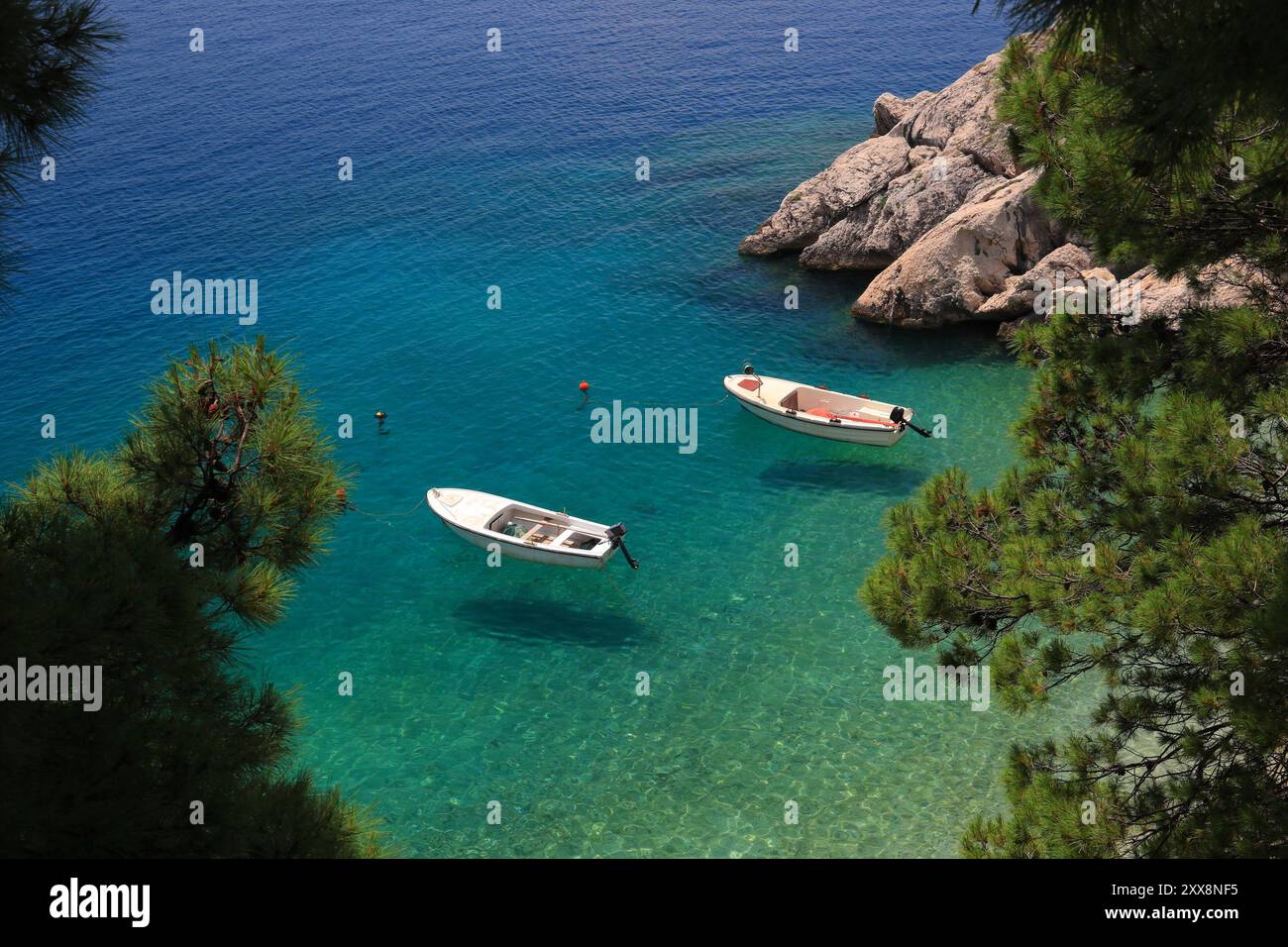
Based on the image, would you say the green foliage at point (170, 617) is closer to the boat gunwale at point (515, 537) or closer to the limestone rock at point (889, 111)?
the boat gunwale at point (515, 537)

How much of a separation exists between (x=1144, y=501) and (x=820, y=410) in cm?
1878

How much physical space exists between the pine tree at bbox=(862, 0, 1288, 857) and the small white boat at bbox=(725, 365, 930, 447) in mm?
14894

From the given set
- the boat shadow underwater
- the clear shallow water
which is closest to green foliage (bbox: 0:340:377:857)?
the clear shallow water

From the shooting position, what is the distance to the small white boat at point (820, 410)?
88.0 ft

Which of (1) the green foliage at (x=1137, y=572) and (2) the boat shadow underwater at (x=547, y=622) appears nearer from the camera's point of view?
(1) the green foliage at (x=1137, y=572)

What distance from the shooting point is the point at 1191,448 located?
32.0 feet

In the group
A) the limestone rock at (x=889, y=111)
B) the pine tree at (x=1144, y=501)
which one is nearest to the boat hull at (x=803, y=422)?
the pine tree at (x=1144, y=501)

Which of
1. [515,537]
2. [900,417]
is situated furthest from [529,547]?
[900,417]

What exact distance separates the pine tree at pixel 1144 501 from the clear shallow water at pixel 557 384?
22.6ft

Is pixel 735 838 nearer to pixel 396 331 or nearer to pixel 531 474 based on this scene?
pixel 531 474

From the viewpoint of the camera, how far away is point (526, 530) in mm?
25000

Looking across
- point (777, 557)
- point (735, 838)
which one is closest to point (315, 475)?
point (735, 838)

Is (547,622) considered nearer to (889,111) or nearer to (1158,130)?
(1158,130)

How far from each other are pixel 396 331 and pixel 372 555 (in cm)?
1277
